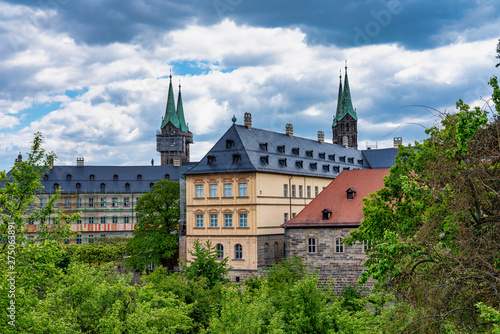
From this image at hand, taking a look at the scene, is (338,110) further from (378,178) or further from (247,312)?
(247,312)

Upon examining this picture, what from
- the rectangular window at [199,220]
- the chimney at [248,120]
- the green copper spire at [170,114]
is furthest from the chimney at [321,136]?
the green copper spire at [170,114]

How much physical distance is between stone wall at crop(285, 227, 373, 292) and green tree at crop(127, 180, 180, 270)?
56.5 feet

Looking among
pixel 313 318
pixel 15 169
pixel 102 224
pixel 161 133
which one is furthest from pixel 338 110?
pixel 15 169

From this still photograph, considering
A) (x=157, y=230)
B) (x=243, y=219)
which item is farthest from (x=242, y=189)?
(x=157, y=230)

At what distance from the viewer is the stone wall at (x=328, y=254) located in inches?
1666

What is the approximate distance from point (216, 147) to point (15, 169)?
35732mm

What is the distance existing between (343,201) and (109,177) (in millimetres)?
59255

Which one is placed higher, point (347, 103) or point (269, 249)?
point (347, 103)

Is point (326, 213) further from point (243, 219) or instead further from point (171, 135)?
point (171, 135)

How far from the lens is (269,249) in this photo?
162 ft

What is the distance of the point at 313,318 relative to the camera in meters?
22.7

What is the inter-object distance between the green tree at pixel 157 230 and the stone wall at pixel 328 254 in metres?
17.2

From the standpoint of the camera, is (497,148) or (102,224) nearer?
(497,148)

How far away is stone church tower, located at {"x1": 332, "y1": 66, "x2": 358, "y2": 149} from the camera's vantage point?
105 metres
